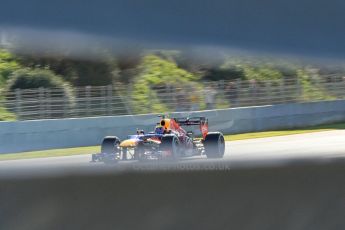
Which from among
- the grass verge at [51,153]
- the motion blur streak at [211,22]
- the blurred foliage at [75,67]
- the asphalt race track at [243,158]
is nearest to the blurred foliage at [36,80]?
the blurred foliage at [75,67]

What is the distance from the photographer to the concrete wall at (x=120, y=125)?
8453 millimetres

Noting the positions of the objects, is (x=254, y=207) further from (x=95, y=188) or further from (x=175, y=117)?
(x=175, y=117)

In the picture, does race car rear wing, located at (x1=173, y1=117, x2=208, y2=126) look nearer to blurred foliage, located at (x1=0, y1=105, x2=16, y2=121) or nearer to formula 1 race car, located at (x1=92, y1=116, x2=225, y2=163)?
formula 1 race car, located at (x1=92, y1=116, x2=225, y2=163)

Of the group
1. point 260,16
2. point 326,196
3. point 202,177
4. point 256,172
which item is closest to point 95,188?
point 202,177

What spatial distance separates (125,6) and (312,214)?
3.38 meters

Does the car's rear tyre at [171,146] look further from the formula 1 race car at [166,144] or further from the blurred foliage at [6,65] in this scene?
the blurred foliage at [6,65]

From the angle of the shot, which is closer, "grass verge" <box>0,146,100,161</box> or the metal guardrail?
"grass verge" <box>0,146,100,161</box>

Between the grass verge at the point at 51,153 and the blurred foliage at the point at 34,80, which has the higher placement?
the blurred foliage at the point at 34,80

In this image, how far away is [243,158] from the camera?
869 cm

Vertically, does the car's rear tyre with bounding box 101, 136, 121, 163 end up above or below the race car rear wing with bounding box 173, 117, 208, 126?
below

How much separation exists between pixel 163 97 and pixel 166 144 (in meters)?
2.65

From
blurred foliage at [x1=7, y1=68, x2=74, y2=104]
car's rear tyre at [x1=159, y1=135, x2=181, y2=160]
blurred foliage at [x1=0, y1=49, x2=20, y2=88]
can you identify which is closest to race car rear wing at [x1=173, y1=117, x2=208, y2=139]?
car's rear tyre at [x1=159, y1=135, x2=181, y2=160]

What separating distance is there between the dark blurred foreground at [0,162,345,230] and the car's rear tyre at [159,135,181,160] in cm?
57

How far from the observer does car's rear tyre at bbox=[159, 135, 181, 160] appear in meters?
8.32
